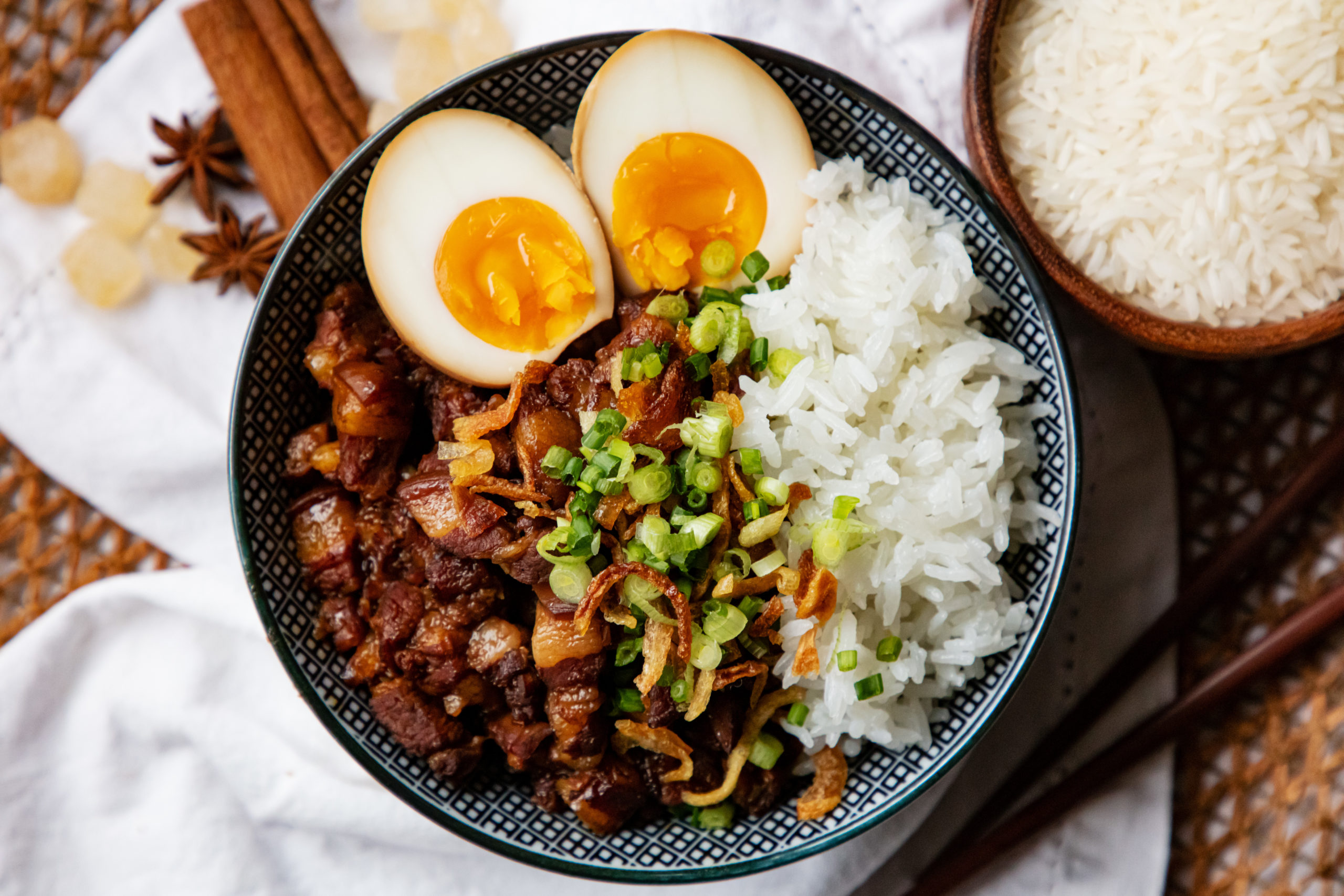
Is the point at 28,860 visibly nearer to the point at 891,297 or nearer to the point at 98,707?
the point at 98,707

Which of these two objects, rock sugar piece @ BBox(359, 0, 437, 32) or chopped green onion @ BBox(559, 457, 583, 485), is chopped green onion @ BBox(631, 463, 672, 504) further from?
rock sugar piece @ BBox(359, 0, 437, 32)

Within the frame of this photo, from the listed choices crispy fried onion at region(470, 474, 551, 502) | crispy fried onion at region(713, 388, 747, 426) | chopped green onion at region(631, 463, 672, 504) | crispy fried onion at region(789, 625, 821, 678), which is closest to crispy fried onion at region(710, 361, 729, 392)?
crispy fried onion at region(713, 388, 747, 426)

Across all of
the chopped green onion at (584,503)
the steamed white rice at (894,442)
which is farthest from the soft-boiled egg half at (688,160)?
the chopped green onion at (584,503)

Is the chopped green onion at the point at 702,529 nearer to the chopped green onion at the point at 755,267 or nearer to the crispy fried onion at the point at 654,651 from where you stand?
the crispy fried onion at the point at 654,651

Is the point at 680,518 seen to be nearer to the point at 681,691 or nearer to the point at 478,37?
the point at 681,691

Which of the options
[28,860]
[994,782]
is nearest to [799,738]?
[994,782]

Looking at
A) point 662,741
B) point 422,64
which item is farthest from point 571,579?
point 422,64
